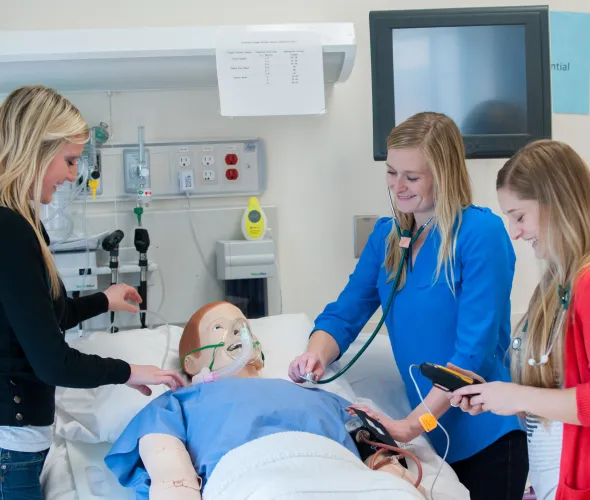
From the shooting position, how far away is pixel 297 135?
242cm

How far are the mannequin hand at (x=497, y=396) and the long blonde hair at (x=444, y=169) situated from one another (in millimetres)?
328

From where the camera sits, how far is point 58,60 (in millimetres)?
2004

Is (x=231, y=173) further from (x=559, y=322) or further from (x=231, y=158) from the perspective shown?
(x=559, y=322)

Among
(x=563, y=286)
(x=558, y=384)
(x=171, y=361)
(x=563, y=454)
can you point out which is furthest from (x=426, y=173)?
(x=171, y=361)

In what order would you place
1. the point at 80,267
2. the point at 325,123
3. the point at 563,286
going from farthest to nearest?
the point at 325,123
the point at 80,267
the point at 563,286

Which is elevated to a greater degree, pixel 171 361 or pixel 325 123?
pixel 325 123

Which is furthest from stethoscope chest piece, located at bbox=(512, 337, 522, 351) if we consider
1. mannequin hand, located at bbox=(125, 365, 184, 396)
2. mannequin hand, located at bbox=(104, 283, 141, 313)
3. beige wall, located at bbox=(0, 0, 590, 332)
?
beige wall, located at bbox=(0, 0, 590, 332)

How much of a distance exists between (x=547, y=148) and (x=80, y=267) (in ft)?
4.59

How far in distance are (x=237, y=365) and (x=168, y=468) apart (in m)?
0.39

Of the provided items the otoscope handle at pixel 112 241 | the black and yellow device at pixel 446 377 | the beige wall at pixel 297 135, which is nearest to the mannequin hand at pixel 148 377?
the black and yellow device at pixel 446 377

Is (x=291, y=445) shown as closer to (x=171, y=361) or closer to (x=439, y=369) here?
(x=439, y=369)

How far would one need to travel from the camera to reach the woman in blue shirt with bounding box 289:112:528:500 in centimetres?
161

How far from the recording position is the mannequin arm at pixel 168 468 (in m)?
1.34

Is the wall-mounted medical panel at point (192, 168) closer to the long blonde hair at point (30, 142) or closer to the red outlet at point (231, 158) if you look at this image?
the red outlet at point (231, 158)
